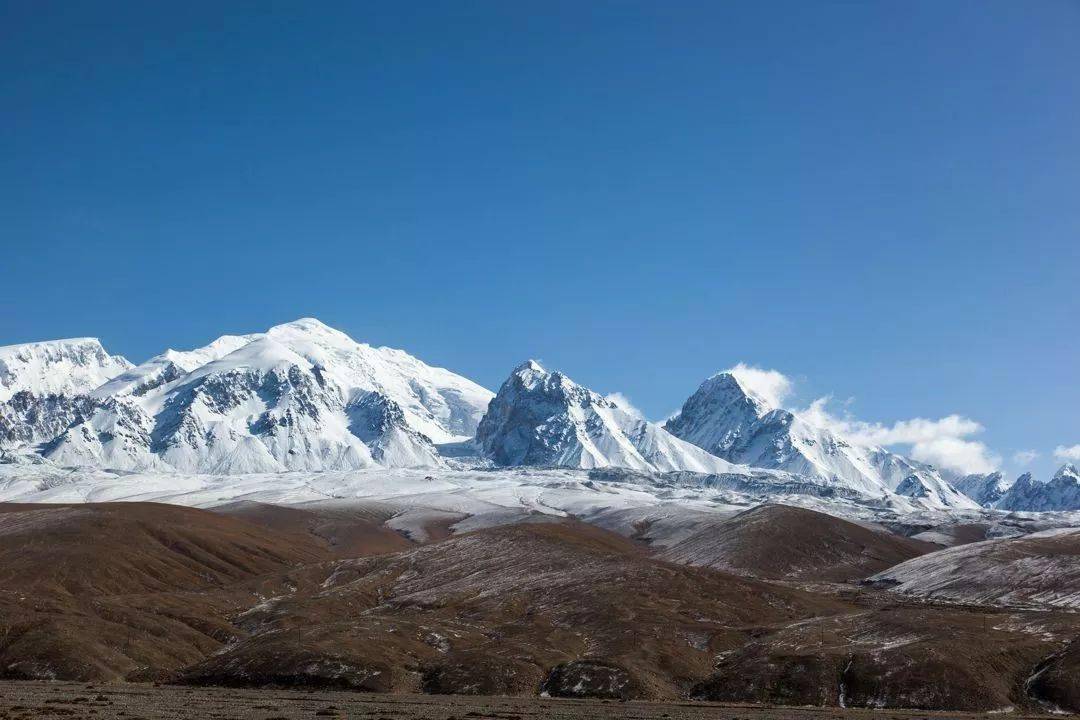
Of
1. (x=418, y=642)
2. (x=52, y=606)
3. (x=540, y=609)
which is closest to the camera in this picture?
(x=418, y=642)

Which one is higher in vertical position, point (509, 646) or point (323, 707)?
point (509, 646)

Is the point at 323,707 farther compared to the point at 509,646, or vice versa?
the point at 509,646

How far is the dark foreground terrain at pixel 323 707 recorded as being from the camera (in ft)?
309

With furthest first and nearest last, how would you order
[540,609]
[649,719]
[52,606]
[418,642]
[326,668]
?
[540,609], [52,606], [418,642], [326,668], [649,719]

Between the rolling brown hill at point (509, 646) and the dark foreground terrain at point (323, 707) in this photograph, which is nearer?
the dark foreground terrain at point (323, 707)

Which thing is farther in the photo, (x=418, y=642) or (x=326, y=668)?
(x=418, y=642)

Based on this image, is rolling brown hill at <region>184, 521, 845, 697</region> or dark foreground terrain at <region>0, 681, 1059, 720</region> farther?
rolling brown hill at <region>184, 521, 845, 697</region>

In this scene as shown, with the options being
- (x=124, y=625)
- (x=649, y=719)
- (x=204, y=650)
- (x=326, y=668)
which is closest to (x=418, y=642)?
(x=326, y=668)

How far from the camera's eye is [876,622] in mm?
162250

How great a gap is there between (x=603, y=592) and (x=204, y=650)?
232ft

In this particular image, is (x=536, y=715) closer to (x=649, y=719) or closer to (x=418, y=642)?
(x=649, y=719)

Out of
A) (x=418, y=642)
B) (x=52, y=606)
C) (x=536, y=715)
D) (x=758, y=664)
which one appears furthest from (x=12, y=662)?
(x=758, y=664)

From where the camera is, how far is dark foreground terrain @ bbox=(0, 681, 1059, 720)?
94.2 metres

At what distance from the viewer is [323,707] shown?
104125 millimetres
